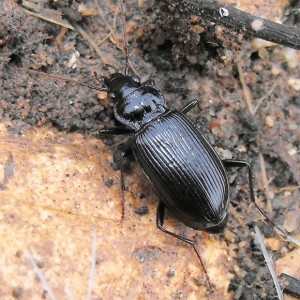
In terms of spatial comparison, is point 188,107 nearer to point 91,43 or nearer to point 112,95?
point 112,95

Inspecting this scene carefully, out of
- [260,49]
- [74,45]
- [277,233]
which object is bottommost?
[277,233]

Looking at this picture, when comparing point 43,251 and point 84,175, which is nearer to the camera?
point 43,251

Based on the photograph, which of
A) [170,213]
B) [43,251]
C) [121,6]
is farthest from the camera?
[121,6]

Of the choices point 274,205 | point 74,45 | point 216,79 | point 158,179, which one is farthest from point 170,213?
point 74,45

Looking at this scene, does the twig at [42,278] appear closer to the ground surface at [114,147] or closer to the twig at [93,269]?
the ground surface at [114,147]

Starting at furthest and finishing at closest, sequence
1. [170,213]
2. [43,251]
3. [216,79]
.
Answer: [216,79] < [170,213] < [43,251]

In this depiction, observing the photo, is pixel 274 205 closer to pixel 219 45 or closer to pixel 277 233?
pixel 277 233

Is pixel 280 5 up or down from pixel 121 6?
up
